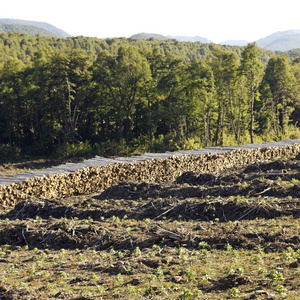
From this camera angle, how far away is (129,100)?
140 feet

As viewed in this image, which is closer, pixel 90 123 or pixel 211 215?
pixel 211 215

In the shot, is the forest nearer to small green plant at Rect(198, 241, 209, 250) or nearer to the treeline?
the treeline

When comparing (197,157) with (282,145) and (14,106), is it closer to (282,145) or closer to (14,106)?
(282,145)

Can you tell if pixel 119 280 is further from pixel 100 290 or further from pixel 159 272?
pixel 159 272

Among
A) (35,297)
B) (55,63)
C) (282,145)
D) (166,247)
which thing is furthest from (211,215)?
(55,63)

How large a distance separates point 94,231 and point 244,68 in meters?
30.0

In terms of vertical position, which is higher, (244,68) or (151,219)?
(244,68)

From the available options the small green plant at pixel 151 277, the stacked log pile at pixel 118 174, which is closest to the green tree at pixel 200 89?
the stacked log pile at pixel 118 174

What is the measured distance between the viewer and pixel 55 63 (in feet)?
128

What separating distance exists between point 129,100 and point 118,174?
25.2 meters

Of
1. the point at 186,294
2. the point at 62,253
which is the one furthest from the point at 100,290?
the point at 62,253

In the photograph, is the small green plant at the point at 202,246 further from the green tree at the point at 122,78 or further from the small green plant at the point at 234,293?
the green tree at the point at 122,78

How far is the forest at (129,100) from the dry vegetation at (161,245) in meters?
24.7

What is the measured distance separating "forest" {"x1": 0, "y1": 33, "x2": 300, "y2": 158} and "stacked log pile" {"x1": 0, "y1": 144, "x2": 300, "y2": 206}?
13.3 meters
